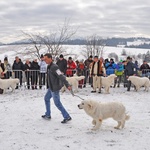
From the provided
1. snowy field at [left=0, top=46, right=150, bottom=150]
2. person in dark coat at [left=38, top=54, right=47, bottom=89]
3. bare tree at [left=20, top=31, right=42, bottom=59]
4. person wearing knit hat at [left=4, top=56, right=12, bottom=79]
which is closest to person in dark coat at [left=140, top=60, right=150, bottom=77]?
snowy field at [left=0, top=46, right=150, bottom=150]

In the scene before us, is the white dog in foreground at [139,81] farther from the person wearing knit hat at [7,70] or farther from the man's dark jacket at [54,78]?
the man's dark jacket at [54,78]

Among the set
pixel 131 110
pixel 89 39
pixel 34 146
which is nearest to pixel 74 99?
pixel 131 110

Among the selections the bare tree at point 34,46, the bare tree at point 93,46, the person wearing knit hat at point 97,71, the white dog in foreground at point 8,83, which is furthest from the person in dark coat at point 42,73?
the bare tree at point 93,46

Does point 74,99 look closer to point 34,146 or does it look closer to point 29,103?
point 29,103

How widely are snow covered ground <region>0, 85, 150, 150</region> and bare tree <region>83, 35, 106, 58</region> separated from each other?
56.9 m

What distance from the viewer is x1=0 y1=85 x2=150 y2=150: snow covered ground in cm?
638

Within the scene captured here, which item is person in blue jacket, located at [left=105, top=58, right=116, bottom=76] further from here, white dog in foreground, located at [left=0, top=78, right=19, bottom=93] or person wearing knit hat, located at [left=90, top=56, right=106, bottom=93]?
white dog in foreground, located at [left=0, top=78, right=19, bottom=93]

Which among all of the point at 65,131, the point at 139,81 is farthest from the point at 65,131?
the point at 139,81

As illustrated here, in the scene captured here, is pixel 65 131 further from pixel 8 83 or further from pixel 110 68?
pixel 110 68

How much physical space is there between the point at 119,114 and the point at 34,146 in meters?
2.51

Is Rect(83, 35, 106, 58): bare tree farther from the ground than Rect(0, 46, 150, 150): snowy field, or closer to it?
farther from the ground

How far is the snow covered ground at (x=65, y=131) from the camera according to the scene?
6375mm

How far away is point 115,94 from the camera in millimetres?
14078

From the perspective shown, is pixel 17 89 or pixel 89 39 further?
pixel 89 39
